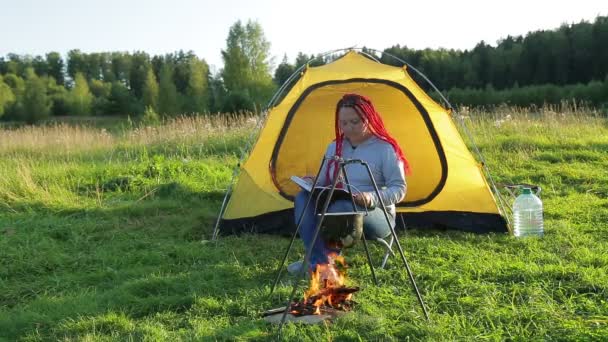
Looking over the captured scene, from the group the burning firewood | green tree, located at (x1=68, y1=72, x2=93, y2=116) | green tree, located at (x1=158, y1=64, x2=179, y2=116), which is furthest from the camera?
green tree, located at (x1=68, y1=72, x2=93, y2=116)

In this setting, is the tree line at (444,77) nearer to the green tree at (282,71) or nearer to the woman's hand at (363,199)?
the green tree at (282,71)

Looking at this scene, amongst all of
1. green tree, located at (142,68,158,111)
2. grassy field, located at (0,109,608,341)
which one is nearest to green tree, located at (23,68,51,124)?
green tree, located at (142,68,158,111)

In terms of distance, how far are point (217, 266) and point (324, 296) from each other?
1270 mm

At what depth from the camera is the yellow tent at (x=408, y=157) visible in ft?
17.4

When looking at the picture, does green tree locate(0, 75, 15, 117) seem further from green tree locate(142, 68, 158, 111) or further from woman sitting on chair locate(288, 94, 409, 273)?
woman sitting on chair locate(288, 94, 409, 273)

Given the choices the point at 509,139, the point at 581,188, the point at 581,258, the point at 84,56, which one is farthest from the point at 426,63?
the point at 84,56

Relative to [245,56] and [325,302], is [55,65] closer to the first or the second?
[245,56]

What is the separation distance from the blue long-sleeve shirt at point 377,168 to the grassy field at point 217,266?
0.60 meters

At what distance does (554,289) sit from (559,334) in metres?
0.68

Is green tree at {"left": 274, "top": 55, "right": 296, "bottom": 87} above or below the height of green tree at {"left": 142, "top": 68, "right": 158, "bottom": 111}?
above

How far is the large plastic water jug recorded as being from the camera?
5.09 metres

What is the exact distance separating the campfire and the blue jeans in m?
0.19

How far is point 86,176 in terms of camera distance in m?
7.38

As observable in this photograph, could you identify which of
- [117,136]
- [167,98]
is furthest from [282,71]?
[117,136]
